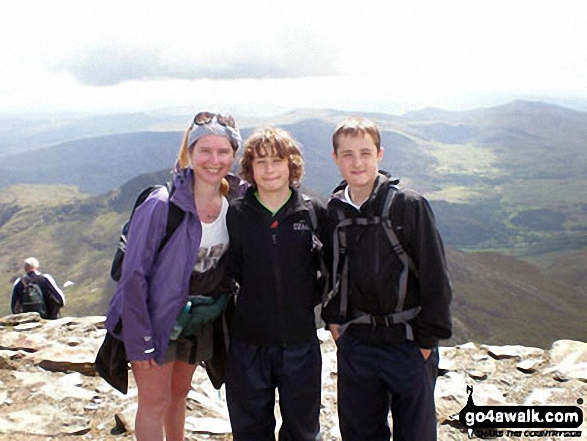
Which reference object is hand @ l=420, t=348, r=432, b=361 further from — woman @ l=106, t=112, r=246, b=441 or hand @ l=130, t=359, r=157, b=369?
hand @ l=130, t=359, r=157, b=369

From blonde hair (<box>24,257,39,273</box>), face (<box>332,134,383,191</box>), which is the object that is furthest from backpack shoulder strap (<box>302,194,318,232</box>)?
blonde hair (<box>24,257,39,273</box>)

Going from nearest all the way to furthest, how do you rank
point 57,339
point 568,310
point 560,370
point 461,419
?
point 461,419 → point 560,370 → point 57,339 → point 568,310

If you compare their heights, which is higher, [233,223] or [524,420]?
[233,223]

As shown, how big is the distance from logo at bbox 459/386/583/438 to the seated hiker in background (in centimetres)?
1424

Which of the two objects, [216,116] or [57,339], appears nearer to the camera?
[216,116]

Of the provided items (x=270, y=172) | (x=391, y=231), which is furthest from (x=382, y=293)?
(x=270, y=172)

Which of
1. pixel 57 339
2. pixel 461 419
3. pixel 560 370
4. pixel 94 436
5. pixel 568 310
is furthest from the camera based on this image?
pixel 568 310

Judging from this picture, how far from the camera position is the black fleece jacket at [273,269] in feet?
21.9

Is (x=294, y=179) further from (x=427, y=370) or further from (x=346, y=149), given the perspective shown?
(x=427, y=370)

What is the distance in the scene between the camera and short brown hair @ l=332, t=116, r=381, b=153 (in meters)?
6.77

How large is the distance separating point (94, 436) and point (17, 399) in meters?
2.52

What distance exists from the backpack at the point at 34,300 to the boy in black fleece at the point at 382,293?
14340 mm

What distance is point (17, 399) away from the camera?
407 inches

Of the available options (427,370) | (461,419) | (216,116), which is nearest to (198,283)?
(216,116)
